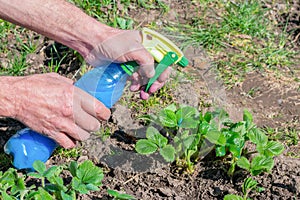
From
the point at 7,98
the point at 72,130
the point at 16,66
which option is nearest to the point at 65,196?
the point at 72,130

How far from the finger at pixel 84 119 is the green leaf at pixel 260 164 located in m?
0.64

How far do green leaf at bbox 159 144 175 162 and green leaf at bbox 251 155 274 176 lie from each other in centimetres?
31

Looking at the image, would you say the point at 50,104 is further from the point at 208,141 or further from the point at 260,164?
the point at 260,164

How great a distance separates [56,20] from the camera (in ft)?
9.05

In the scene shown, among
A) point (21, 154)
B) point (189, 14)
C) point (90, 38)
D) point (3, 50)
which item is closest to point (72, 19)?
point (90, 38)

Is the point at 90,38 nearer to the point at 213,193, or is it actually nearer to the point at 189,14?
the point at 213,193

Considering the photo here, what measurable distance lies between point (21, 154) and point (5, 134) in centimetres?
42

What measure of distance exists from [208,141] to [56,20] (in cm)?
79

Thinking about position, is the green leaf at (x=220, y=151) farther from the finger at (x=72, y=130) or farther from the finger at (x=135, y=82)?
the finger at (x=72, y=130)

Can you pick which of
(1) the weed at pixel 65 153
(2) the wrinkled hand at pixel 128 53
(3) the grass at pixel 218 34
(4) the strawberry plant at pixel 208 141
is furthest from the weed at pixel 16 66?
(4) the strawberry plant at pixel 208 141

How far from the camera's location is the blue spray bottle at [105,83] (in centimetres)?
264

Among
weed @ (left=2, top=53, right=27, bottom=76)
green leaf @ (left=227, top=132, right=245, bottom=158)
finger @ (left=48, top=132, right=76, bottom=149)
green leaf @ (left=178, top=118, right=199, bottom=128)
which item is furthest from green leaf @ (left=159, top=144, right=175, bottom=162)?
weed @ (left=2, top=53, right=27, bottom=76)

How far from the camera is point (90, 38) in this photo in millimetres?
2742

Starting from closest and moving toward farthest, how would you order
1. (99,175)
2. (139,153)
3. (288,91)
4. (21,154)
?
1. (99,175)
2. (21,154)
3. (139,153)
4. (288,91)
